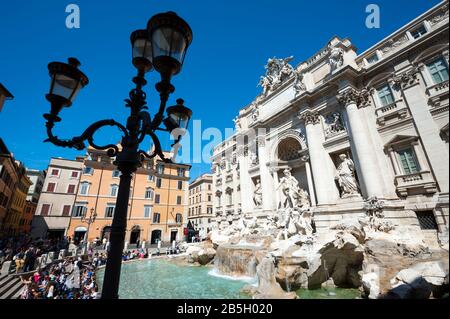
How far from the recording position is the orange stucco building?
81.9 ft

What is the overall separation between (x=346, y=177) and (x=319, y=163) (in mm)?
2089

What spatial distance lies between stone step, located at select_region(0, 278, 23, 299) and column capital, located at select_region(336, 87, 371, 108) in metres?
18.7

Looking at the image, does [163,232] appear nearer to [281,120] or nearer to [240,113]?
[240,113]

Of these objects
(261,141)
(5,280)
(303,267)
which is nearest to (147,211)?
(5,280)

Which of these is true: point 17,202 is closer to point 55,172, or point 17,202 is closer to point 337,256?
point 55,172

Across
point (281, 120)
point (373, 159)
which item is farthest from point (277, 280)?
point (281, 120)

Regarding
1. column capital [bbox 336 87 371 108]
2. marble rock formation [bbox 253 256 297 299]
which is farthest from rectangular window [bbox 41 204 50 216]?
column capital [bbox 336 87 371 108]

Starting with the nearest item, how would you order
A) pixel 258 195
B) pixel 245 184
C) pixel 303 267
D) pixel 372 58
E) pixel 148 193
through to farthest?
pixel 303 267 → pixel 372 58 → pixel 258 195 → pixel 245 184 → pixel 148 193

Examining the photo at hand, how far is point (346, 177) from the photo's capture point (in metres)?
12.7

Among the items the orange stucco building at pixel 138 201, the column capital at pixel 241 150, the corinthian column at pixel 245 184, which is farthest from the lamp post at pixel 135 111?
the orange stucco building at pixel 138 201

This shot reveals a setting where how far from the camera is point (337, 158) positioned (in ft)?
46.9

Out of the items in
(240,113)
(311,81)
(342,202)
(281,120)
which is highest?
(240,113)

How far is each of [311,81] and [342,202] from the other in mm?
9856

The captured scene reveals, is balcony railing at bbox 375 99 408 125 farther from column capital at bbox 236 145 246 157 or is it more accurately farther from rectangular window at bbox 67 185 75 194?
rectangular window at bbox 67 185 75 194
